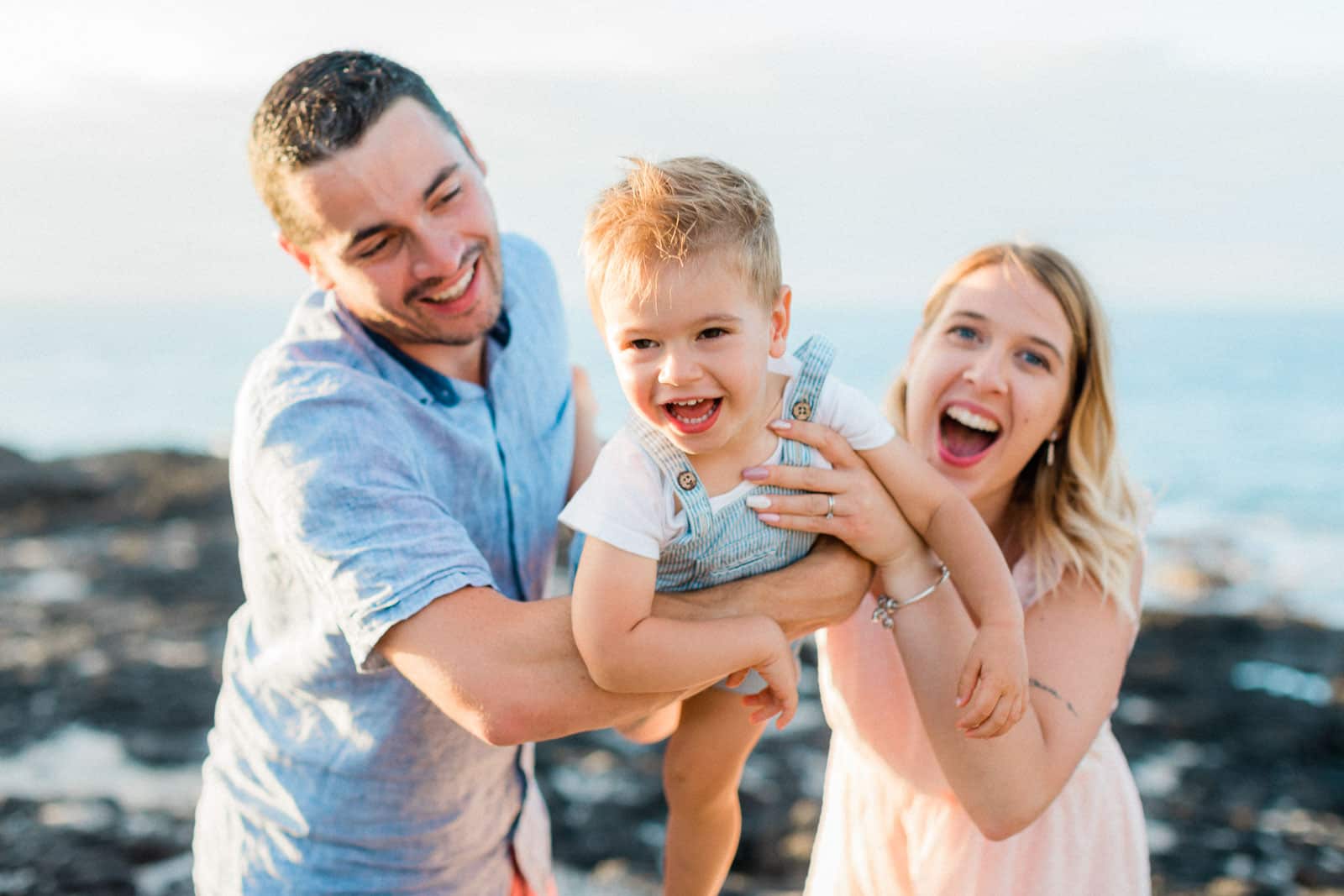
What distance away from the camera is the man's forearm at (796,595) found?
2.31m

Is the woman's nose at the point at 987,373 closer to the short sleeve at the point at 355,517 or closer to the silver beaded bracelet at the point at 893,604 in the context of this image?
the silver beaded bracelet at the point at 893,604

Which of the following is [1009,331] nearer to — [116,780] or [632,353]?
[632,353]

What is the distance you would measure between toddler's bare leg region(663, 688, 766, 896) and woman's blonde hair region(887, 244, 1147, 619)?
906mm

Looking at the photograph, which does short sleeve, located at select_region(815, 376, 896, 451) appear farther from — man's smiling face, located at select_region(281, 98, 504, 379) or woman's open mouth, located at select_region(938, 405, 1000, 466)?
man's smiling face, located at select_region(281, 98, 504, 379)

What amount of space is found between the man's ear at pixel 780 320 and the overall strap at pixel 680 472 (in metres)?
0.33

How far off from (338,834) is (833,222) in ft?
98.6

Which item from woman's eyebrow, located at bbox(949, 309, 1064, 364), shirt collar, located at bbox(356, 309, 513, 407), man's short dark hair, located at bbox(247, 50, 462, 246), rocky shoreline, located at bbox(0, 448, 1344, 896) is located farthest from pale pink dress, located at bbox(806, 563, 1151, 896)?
rocky shoreline, located at bbox(0, 448, 1344, 896)

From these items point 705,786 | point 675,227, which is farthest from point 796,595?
point 675,227

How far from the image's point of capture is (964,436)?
3066 millimetres

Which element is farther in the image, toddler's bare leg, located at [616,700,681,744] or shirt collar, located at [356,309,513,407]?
toddler's bare leg, located at [616,700,681,744]

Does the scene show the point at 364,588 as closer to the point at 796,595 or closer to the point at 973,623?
the point at 796,595

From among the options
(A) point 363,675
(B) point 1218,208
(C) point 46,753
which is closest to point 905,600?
(A) point 363,675

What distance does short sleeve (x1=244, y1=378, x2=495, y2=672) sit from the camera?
7.41 ft

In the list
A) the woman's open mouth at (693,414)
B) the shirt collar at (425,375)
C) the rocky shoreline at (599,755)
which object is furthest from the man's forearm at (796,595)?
the rocky shoreline at (599,755)
